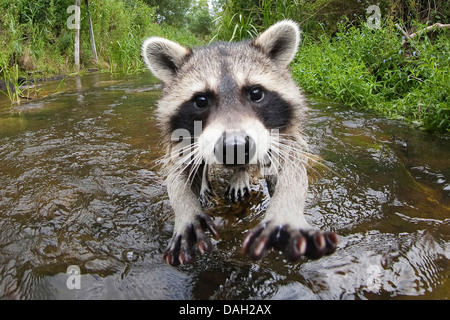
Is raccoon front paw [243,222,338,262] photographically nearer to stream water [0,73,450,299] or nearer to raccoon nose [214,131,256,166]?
stream water [0,73,450,299]

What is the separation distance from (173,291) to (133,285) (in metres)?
0.20

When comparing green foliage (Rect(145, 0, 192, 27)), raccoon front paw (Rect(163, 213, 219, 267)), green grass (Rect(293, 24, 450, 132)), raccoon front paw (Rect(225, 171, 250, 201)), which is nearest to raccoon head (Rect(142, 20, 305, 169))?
raccoon front paw (Rect(163, 213, 219, 267))

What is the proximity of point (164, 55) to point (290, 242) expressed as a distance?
5.42 ft

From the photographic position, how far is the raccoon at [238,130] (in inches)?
Result: 66.5

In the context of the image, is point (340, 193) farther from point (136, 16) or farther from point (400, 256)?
point (136, 16)

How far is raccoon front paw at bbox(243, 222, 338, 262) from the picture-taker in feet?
4.85

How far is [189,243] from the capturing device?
1.88 meters

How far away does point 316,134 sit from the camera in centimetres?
399

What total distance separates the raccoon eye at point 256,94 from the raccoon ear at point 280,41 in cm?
48

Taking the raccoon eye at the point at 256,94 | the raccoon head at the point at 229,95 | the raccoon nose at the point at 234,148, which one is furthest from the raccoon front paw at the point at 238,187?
the raccoon nose at the point at 234,148

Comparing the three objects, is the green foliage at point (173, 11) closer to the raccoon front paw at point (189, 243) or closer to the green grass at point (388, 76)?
the green grass at point (388, 76)

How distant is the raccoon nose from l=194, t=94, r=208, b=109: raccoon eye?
19.5 inches

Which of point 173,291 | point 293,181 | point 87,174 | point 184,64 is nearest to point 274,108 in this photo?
point 293,181
